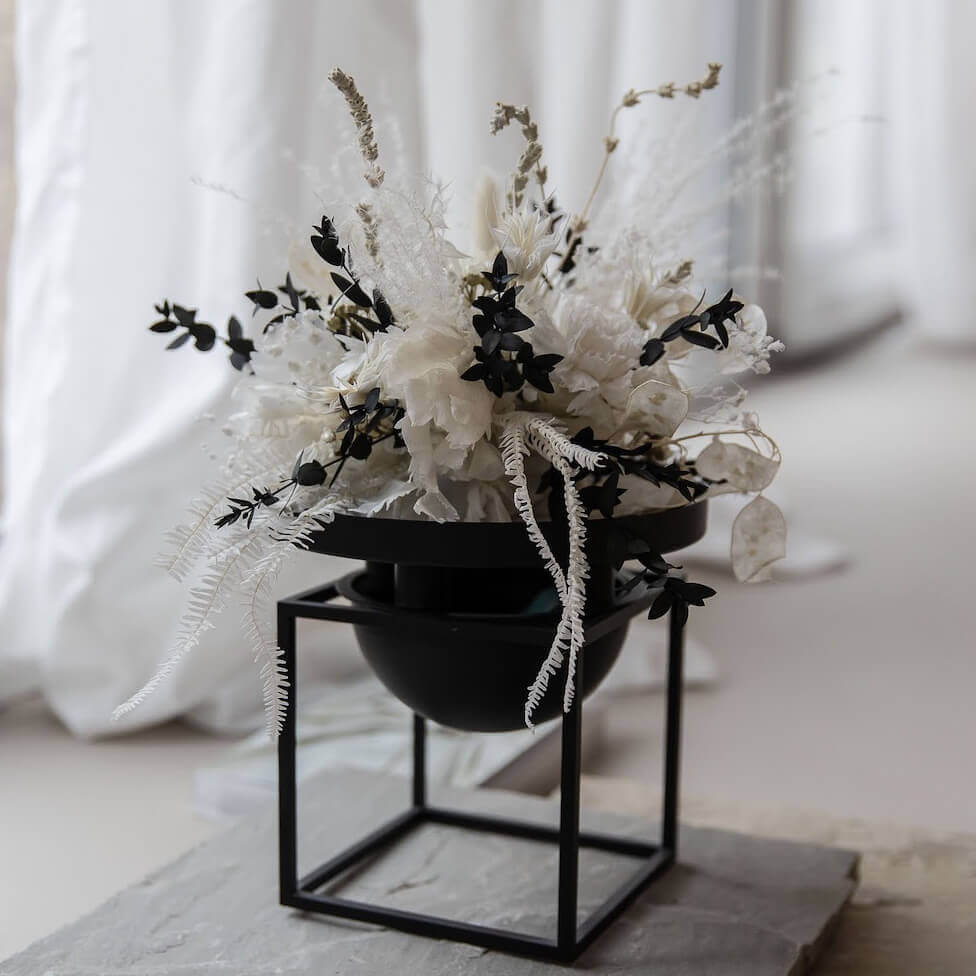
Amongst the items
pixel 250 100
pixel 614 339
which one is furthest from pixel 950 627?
pixel 614 339

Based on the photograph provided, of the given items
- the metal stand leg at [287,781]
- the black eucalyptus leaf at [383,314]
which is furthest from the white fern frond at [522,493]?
the metal stand leg at [287,781]

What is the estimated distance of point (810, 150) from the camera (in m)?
5.77

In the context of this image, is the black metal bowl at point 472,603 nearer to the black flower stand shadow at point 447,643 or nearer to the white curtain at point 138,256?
the black flower stand shadow at point 447,643

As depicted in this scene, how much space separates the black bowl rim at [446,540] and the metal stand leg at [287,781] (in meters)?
0.13

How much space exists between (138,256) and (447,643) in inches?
38.6

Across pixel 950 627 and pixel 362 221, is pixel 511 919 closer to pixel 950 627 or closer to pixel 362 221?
pixel 362 221

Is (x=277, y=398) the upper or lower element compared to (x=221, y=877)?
upper

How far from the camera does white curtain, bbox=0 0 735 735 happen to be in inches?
70.0

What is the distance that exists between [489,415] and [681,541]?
184 millimetres

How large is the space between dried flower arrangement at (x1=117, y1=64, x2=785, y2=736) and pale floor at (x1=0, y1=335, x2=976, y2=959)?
594 mm

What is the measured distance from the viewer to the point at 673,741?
1.24m

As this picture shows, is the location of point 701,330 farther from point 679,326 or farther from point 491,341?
point 491,341

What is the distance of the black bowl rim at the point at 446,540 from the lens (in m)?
0.97

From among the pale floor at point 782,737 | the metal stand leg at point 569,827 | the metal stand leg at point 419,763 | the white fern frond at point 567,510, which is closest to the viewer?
the white fern frond at point 567,510
